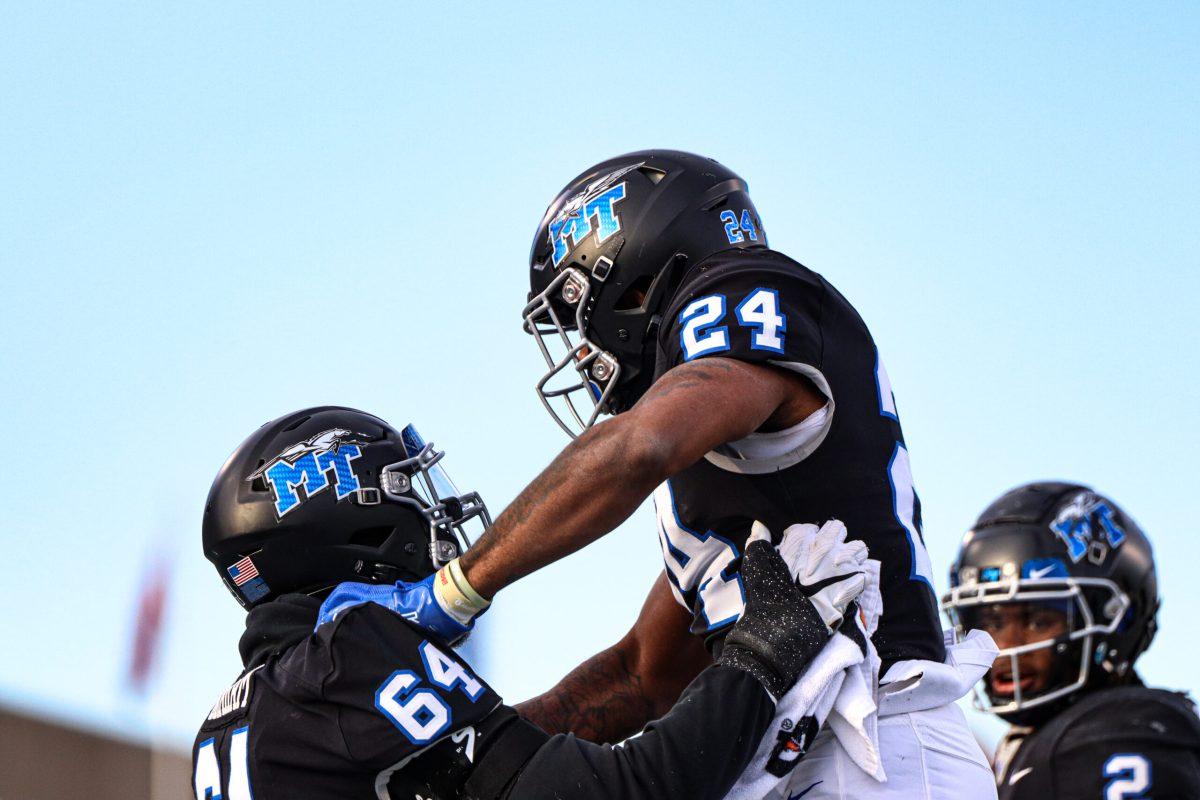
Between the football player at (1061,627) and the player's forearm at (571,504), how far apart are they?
292cm

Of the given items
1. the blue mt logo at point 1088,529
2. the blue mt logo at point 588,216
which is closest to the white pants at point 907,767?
Result: the blue mt logo at point 588,216

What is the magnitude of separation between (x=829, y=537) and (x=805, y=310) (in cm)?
62

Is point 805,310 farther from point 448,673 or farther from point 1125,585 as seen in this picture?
point 1125,585

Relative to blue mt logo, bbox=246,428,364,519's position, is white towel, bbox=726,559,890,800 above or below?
below

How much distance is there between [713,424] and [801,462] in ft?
1.45

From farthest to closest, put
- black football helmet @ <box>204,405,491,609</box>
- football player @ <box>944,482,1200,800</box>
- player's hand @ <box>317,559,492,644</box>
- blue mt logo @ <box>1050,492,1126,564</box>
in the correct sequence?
blue mt logo @ <box>1050,492,1126,564</box> < football player @ <box>944,482,1200,800</box> < black football helmet @ <box>204,405,491,609</box> < player's hand @ <box>317,559,492,644</box>

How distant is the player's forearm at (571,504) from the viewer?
11.4 ft

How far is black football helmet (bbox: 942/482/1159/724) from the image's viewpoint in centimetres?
618

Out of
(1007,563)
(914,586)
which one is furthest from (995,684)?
(914,586)

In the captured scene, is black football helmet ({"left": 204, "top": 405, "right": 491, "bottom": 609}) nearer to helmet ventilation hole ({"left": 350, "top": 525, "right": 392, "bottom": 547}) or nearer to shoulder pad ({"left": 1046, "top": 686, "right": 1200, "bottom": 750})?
helmet ventilation hole ({"left": 350, "top": 525, "right": 392, "bottom": 547})

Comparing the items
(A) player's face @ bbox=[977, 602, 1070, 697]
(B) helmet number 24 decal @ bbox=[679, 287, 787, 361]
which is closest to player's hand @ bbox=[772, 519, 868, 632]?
(B) helmet number 24 decal @ bbox=[679, 287, 787, 361]

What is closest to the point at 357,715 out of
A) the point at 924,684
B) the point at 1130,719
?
the point at 924,684

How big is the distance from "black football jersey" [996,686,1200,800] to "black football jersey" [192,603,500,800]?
9.50 ft

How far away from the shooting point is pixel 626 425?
3.53m
